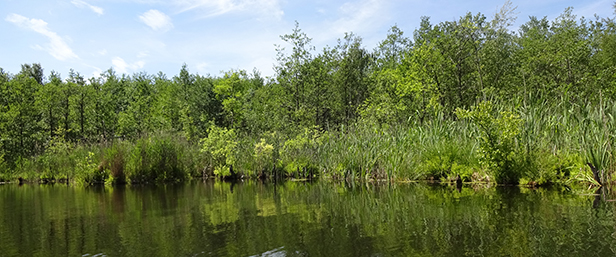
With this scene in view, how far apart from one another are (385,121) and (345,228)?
13769mm

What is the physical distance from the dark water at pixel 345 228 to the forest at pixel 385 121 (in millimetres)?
1393

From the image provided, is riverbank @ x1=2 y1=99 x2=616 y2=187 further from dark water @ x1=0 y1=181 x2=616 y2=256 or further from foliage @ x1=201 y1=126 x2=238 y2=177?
dark water @ x1=0 y1=181 x2=616 y2=256

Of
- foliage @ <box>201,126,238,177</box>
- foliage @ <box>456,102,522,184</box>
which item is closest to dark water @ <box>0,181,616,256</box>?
foliage @ <box>456,102,522,184</box>

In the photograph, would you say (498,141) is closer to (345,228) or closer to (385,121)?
(345,228)

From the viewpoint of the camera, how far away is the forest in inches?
352

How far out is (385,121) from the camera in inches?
727

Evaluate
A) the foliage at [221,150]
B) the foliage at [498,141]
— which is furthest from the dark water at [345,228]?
the foliage at [221,150]

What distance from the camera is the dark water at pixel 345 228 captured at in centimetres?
396

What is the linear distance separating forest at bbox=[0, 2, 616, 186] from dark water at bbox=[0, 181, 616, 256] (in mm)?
1393

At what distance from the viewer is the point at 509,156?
893 cm

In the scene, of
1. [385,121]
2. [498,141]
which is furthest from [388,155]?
[385,121]

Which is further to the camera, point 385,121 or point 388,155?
point 385,121

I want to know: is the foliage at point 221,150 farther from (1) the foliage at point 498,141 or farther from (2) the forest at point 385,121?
(1) the foliage at point 498,141

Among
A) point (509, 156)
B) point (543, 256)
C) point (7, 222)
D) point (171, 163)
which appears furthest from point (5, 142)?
point (543, 256)
